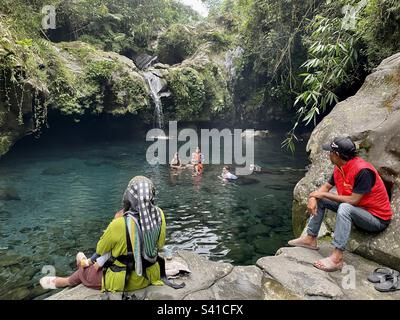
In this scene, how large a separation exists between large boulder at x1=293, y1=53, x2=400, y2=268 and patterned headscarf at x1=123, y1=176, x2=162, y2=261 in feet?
10.1

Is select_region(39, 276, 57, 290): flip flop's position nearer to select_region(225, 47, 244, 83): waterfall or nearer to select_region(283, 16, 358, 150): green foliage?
select_region(283, 16, 358, 150): green foliage

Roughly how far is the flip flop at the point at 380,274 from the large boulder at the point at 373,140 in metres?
0.30

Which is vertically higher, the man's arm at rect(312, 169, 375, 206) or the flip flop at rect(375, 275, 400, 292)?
the man's arm at rect(312, 169, 375, 206)

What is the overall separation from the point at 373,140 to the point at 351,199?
6.11 ft

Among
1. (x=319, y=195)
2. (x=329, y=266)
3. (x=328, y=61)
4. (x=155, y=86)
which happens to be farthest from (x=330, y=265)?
(x=155, y=86)

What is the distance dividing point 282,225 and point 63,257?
5932 mm

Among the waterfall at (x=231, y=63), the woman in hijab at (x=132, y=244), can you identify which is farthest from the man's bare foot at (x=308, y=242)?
the waterfall at (x=231, y=63)

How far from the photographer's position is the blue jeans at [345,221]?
4523 millimetres

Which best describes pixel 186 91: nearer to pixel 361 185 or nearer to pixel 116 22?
pixel 116 22

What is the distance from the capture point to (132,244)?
3.87m

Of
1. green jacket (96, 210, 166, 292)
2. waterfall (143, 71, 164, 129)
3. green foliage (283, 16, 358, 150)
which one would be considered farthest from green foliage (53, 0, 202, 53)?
green jacket (96, 210, 166, 292)

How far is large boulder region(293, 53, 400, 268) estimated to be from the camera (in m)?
4.88

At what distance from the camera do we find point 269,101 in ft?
90.3
